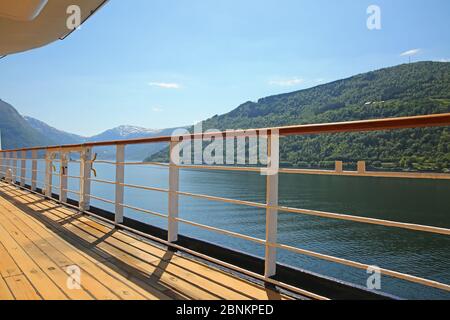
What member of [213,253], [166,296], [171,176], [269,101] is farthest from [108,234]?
[269,101]

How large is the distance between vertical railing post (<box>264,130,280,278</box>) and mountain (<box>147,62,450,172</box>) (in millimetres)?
7317

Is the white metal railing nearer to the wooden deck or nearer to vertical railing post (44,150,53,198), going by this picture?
vertical railing post (44,150,53,198)

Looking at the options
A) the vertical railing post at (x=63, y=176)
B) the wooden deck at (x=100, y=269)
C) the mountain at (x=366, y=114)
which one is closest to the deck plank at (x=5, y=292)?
the wooden deck at (x=100, y=269)

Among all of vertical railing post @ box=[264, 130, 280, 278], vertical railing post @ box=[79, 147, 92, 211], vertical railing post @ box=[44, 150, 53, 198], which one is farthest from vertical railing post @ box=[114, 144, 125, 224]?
vertical railing post @ box=[44, 150, 53, 198]

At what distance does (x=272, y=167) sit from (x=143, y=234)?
1290 mm

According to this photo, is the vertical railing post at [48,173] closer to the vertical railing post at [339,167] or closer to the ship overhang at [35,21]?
the ship overhang at [35,21]

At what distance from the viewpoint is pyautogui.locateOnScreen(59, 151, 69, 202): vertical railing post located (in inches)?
142

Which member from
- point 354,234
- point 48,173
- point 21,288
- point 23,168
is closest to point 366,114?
point 354,234

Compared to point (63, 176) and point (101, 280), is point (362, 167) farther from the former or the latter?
point (63, 176)

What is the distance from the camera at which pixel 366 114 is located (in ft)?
143

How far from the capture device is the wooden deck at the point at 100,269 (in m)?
1.34

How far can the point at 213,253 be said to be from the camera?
1814 millimetres

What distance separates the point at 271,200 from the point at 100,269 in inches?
36.5

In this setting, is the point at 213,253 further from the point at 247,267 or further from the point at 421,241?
the point at 421,241
